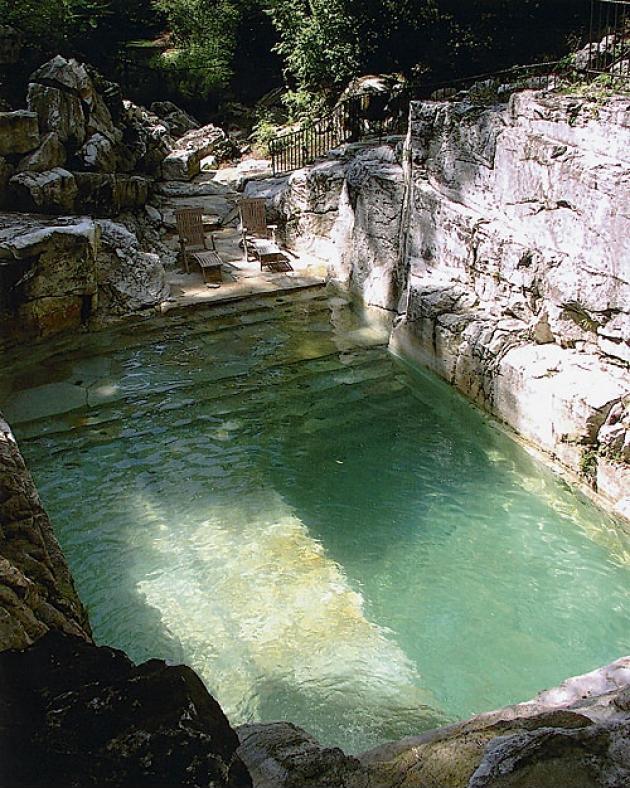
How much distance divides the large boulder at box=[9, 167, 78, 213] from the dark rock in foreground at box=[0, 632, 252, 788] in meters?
11.0

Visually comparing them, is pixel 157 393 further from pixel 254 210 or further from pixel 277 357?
pixel 254 210

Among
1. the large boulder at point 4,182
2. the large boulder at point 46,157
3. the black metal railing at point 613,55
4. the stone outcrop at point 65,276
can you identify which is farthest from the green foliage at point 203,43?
the black metal railing at point 613,55

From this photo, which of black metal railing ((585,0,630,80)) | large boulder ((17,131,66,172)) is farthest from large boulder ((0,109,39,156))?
black metal railing ((585,0,630,80))

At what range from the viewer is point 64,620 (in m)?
3.59

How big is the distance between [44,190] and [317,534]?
8.22 m

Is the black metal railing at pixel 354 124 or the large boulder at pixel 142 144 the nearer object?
the large boulder at pixel 142 144

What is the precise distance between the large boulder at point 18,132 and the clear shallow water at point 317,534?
160 inches

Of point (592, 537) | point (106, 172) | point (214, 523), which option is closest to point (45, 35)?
point (106, 172)

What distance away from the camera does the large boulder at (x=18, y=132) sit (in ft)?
40.9

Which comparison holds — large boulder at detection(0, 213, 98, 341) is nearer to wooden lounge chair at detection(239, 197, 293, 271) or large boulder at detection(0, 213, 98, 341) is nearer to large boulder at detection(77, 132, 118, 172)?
large boulder at detection(77, 132, 118, 172)

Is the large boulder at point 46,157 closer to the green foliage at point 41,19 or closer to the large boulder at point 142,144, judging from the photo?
the large boulder at point 142,144

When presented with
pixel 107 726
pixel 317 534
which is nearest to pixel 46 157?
pixel 317 534

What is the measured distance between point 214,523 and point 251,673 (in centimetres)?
192

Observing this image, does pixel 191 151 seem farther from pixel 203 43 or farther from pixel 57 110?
pixel 57 110
